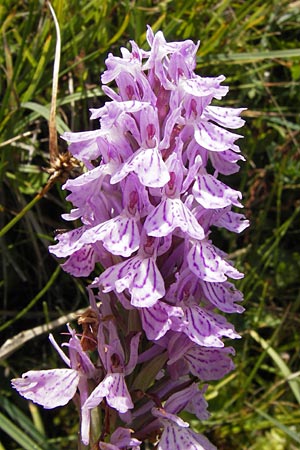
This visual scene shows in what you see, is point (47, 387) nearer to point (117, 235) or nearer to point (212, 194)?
point (117, 235)

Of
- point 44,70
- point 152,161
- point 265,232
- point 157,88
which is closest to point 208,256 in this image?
point 152,161

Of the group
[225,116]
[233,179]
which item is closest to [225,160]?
[225,116]

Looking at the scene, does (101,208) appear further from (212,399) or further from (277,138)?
(277,138)

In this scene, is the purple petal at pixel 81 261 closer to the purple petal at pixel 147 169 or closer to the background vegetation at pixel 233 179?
the purple petal at pixel 147 169

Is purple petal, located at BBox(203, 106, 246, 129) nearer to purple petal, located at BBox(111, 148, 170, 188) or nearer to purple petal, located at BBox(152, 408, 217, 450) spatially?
purple petal, located at BBox(111, 148, 170, 188)

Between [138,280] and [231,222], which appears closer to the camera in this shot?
[138,280]

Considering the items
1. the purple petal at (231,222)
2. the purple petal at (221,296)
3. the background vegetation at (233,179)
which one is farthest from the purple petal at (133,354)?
the background vegetation at (233,179)
